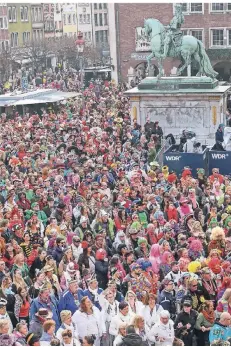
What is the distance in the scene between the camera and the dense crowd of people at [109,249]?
1160 cm

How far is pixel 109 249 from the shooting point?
15.7 metres

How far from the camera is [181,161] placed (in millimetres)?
24594

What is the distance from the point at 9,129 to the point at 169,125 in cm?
639

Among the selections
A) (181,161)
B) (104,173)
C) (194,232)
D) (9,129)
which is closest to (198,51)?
(9,129)

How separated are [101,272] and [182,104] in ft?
63.1

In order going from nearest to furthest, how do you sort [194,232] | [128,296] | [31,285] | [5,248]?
1. [128,296]
2. [31,285]
3. [5,248]
4. [194,232]

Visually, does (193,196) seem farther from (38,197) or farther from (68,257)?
(68,257)

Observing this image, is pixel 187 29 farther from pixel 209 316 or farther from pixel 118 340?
pixel 118 340

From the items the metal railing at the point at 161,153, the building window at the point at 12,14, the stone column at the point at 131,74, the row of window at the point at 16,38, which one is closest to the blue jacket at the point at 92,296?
the metal railing at the point at 161,153

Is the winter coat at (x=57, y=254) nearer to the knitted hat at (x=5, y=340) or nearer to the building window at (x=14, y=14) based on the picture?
the knitted hat at (x=5, y=340)

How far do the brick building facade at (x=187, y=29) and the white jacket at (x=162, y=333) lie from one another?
155ft

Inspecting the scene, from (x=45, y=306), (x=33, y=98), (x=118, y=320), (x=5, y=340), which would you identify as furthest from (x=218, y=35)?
(x=5, y=340)

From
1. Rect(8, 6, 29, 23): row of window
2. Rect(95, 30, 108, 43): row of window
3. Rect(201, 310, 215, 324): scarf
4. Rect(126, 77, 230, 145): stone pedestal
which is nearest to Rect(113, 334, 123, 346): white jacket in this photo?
Rect(201, 310, 215, 324): scarf

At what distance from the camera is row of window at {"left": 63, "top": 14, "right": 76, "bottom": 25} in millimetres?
96250
